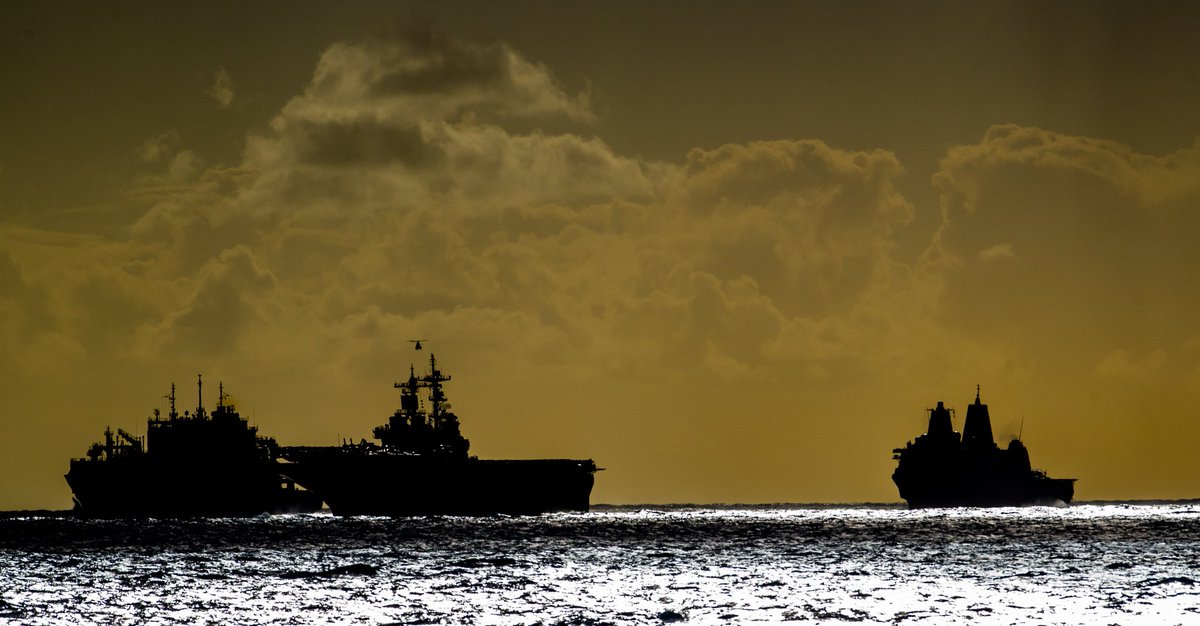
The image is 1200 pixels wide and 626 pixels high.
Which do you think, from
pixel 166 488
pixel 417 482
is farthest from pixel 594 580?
pixel 166 488

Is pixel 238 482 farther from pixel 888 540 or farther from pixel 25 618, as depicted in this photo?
pixel 25 618

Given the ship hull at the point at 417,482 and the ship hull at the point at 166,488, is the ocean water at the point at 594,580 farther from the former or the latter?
the ship hull at the point at 166,488

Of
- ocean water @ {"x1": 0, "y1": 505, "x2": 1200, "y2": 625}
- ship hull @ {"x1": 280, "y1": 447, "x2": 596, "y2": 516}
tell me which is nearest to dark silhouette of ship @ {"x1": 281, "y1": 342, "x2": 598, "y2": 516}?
ship hull @ {"x1": 280, "y1": 447, "x2": 596, "y2": 516}

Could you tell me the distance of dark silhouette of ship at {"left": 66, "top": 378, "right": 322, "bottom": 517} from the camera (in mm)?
135875

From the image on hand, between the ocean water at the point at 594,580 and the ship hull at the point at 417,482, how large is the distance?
40.3m

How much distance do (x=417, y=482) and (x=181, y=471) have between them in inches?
792

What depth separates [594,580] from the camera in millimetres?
52094

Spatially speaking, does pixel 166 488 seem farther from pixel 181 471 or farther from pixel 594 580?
pixel 594 580

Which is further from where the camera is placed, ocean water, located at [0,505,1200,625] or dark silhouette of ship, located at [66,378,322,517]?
dark silhouette of ship, located at [66,378,322,517]

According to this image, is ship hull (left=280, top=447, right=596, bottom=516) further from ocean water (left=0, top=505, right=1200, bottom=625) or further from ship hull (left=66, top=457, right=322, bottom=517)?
ocean water (left=0, top=505, right=1200, bottom=625)

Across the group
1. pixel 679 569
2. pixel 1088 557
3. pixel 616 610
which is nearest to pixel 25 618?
pixel 616 610

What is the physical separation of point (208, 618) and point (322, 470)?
3635 inches

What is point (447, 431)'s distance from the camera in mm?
147750

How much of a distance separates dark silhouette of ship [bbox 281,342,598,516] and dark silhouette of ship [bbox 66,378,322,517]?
21.7 feet
